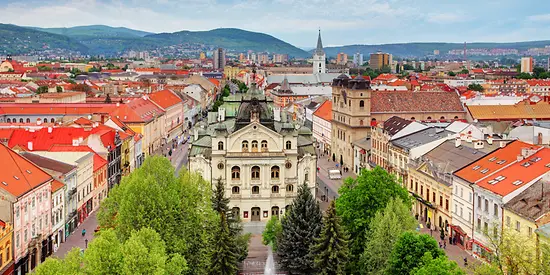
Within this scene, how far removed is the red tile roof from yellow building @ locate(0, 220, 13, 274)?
243ft

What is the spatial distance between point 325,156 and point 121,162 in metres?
48.0

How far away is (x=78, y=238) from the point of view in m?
74.8

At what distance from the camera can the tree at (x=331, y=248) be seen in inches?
2218

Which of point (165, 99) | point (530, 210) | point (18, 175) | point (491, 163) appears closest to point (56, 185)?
point (18, 175)

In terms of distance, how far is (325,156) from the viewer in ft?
458

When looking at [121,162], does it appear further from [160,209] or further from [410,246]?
[410,246]

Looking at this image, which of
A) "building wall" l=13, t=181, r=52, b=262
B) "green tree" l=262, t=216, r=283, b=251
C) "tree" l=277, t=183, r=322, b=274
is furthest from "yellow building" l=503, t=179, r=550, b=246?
"building wall" l=13, t=181, r=52, b=262

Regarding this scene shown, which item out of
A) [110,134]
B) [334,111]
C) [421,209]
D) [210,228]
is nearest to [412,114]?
[334,111]

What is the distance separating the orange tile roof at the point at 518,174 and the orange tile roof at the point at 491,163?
1948mm

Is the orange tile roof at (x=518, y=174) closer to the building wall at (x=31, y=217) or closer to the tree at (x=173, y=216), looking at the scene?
the tree at (x=173, y=216)

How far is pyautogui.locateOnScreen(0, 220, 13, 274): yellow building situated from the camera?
5575cm

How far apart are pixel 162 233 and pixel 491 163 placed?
34.0 m

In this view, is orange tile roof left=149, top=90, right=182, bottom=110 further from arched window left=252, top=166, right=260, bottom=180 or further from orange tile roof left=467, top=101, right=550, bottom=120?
arched window left=252, top=166, right=260, bottom=180

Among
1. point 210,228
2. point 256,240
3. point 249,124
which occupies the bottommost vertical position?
point 256,240
